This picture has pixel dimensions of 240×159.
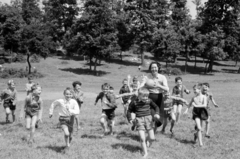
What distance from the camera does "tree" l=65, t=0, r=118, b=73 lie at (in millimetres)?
42188

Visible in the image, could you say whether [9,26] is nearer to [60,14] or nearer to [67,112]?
[60,14]

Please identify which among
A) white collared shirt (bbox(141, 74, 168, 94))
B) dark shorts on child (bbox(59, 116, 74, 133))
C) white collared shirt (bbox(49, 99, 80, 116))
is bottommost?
dark shorts on child (bbox(59, 116, 74, 133))

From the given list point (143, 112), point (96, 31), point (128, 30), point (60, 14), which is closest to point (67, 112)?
point (143, 112)

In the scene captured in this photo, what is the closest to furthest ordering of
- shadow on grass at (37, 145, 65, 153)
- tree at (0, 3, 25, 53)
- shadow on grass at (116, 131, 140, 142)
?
shadow on grass at (37, 145, 65, 153)
shadow on grass at (116, 131, 140, 142)
tree at (0, 3, 25, 53)

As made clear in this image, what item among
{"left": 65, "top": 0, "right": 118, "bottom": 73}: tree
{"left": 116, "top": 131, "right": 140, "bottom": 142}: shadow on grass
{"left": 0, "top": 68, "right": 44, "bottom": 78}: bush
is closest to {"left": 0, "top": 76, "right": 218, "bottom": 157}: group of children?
{"left": 116, "top": 131, "right": 140, "bottom": 142}: shadow on grass

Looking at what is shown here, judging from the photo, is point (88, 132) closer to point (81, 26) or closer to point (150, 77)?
point (150, 77)

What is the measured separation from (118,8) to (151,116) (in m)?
62.1

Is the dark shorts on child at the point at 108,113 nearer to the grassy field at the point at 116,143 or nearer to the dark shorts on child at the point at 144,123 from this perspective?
the grassy field at the point at 116,143

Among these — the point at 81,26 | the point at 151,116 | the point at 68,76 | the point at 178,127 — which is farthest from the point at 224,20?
the point at 151,116

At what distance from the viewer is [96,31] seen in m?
42.8

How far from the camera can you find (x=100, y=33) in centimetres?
4322

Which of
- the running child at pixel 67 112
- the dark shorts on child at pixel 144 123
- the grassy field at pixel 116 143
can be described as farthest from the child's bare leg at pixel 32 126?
the dark shorts on child at pixel 144 123

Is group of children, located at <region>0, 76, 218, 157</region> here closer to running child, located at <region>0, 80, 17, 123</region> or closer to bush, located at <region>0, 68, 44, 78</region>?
running child, located at <region>0, 80, 17, 123</region>

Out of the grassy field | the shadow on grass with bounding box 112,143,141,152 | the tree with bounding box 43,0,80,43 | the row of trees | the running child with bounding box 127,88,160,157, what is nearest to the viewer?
the running child with bounding box 127,88,160,157
